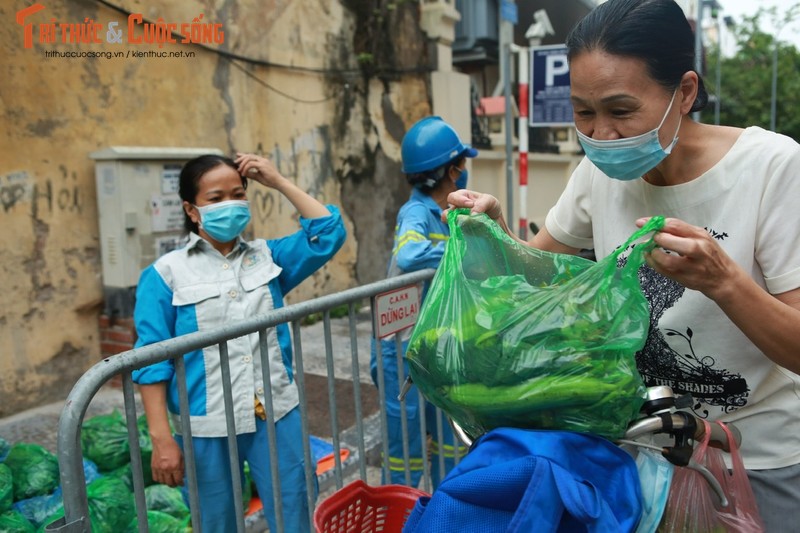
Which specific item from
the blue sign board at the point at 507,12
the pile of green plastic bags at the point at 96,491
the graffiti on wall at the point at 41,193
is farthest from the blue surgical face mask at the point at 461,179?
the blue sign board at the point at 507,12

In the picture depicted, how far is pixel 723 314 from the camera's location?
1.48 m

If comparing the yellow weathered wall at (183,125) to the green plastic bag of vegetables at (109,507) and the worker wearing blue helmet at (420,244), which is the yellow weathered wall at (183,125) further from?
the worker wearing blue helmet at (420,244)

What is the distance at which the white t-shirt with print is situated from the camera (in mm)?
1411

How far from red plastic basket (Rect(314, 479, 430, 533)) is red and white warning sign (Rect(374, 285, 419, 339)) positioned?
820 mm

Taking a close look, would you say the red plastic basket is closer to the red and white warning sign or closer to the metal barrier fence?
the metal barrier fence

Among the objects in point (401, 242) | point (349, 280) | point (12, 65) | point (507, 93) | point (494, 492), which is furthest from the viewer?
point (349, 280)

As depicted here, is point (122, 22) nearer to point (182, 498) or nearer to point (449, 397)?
point (182, 498)

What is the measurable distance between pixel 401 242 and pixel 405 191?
5255 mm

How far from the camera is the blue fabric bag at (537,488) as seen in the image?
114cm

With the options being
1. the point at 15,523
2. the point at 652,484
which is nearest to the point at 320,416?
the point at 15,523

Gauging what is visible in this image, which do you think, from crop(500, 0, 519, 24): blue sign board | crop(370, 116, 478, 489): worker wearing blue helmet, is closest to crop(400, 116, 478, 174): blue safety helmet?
crop(370, 116, 478, 489): worker wearing blue helmet

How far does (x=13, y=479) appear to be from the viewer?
119 inches

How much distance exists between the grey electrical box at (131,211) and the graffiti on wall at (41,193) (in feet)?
0.53

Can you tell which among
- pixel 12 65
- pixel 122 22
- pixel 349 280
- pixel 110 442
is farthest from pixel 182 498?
pixel 349 280
